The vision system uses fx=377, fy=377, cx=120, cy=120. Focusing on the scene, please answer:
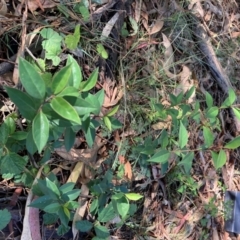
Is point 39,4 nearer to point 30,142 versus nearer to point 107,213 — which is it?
point 30,142

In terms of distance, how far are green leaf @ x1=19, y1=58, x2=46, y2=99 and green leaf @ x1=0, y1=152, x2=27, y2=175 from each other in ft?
1.15

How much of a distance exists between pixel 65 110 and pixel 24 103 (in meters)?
0.10

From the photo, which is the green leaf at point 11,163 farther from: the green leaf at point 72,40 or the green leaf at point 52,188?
the green leaf at point 72,40

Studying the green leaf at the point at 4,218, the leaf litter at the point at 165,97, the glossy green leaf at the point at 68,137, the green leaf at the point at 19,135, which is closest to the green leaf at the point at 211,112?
the leaf litter at the point at 165,97

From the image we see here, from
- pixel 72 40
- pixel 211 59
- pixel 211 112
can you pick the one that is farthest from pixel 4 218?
pixel 211 59

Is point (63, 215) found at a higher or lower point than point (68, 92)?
lower

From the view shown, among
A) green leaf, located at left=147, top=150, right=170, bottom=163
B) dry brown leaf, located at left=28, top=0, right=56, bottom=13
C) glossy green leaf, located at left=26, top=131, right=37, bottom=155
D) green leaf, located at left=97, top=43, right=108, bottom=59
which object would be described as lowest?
green leaf, located at left=147, top=150, right=170, bottom=163

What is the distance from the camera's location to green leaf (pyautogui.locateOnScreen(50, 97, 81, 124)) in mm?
755

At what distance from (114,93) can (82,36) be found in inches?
10.1

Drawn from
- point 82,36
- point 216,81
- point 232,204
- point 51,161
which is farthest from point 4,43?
point 232,204

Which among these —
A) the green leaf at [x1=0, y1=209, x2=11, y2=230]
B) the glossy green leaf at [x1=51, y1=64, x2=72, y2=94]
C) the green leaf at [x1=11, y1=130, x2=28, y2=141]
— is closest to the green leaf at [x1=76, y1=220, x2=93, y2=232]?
the green leaf at [x1=0, y1=209, x2=11, y2=230]

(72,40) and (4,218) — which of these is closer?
(4,218)

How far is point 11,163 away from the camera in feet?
3.48

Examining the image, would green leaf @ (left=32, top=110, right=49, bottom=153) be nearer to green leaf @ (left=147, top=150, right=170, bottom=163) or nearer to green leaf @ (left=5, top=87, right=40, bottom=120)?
green leaf @ (left=5, top=87, right=40, bottom=120)
